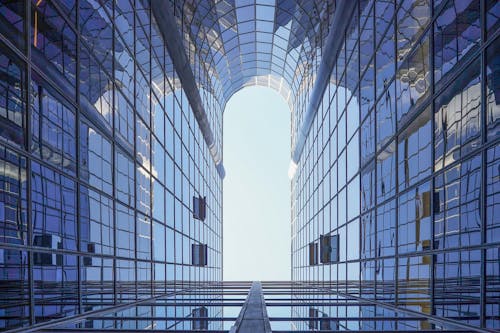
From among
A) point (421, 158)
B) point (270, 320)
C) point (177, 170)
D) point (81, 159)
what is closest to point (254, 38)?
point (177, 170)

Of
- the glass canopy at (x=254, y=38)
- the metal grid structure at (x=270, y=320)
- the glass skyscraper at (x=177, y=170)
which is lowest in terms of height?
the metal grid structure at (x=270, y=320)

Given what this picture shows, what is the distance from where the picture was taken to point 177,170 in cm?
2680

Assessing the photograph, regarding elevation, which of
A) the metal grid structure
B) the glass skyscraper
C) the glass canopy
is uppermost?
the glass canopy

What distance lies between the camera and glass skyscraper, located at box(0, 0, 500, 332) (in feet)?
28.6

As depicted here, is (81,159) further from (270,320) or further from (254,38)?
(254,38)

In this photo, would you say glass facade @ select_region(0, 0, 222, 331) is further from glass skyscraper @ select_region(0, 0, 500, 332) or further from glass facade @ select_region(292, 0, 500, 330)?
glass facade @ select_region(292, 0, 500, 330)

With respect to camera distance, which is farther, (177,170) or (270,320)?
(177,170)

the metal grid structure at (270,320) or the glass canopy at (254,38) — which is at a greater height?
the glass canopy at (254,38)

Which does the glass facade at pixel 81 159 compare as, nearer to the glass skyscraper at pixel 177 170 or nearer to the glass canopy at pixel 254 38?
the glass skyscraper at pixel 177 170

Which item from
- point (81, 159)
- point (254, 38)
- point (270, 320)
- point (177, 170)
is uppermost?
point (254, 38)

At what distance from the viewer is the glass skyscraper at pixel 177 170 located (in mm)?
8727

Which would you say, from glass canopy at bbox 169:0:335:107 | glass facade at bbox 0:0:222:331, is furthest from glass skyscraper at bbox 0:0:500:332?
glass canopy at bbox 169:0:335:107

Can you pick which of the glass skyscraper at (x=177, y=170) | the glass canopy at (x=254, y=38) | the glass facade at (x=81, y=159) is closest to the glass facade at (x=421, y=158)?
the glass skyscraper at (x=177, y=170)

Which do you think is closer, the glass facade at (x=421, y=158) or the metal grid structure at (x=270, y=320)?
the glass facade at (x=421, y=158)
